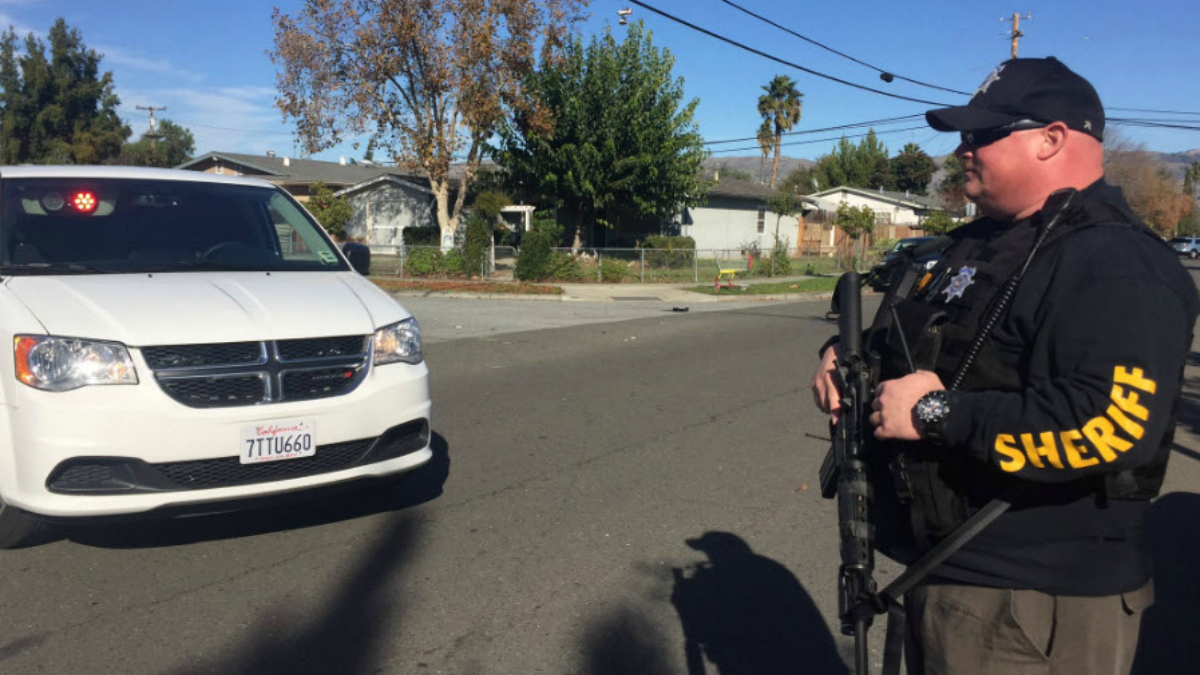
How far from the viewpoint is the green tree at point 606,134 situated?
30.0 metres

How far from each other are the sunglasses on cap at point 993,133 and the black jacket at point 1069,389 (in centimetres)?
18

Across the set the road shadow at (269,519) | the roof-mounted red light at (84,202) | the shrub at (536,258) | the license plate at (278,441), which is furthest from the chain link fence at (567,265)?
the license plate at (278,441)

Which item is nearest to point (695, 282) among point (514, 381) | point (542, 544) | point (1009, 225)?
point (514, 381)

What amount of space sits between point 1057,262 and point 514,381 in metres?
8.20

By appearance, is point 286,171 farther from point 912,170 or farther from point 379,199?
point 912,170

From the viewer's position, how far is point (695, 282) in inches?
1155

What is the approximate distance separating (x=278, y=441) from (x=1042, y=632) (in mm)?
3313

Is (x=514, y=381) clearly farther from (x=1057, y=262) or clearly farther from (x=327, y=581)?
(x=1057, y=262)

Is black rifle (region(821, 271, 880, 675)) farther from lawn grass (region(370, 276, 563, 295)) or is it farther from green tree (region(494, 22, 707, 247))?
green tree (region(494, 22, 707, 247))

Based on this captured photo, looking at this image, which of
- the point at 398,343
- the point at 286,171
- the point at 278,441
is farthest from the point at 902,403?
the point at 286,171

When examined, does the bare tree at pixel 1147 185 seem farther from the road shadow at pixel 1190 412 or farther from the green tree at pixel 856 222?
the road shadow at pixel 1190 412

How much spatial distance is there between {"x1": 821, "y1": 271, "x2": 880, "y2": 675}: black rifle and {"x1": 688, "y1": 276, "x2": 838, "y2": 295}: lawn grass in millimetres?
23873

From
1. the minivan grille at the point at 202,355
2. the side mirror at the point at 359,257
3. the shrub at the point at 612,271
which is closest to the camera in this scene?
the minivan grille at the point at 202,355

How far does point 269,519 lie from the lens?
5.03 meters
